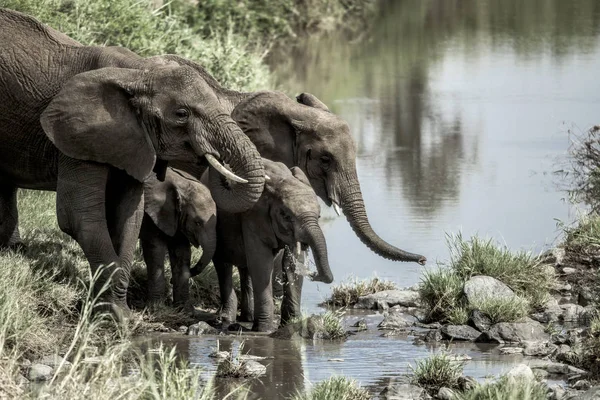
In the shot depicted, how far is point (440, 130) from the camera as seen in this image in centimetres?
3077

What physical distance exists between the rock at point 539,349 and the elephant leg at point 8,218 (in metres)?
4.87

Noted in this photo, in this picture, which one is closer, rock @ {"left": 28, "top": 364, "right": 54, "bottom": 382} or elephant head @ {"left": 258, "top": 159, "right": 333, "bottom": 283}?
rock @ {"left": 28, "top": 364, "right": 54, "bottom": 382}

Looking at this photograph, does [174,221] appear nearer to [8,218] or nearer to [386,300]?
[8,218]

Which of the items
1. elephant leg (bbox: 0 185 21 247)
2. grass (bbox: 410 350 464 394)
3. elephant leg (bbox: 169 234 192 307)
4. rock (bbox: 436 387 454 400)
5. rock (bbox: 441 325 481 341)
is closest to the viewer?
rock (bbox: 436 387 454 400)

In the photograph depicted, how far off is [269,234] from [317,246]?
666 mm

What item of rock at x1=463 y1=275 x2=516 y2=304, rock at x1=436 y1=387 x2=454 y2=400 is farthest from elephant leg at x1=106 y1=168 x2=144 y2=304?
rock at x1=436 y1=387 x2=454 y2=400

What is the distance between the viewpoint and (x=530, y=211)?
70.8 ft

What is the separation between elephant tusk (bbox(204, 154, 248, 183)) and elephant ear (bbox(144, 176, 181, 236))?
1853mm

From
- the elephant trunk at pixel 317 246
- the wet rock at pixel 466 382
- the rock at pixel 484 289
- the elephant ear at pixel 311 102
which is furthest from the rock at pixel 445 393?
the elephant ear at pixel 311 102

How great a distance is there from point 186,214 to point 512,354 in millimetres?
3466

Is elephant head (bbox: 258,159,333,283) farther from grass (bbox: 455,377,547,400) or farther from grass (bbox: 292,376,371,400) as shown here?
grass (bbox: 455,377,547,400)

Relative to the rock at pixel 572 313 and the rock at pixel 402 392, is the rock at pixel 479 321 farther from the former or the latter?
the rock at pixel 402 392

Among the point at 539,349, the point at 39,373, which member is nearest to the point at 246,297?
the point at 539,349

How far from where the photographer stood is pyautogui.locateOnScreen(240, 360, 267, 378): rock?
38.1 ft
